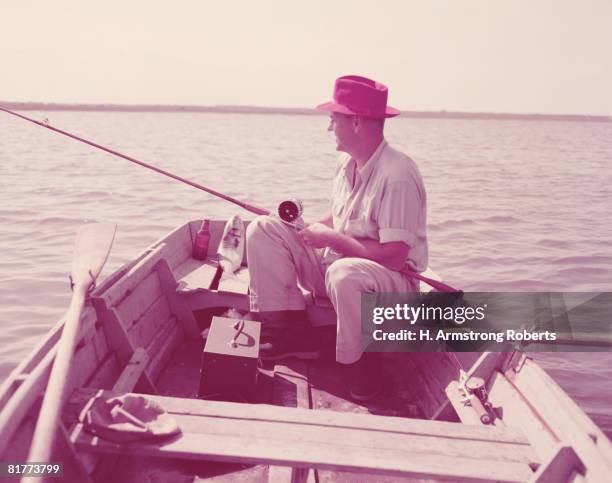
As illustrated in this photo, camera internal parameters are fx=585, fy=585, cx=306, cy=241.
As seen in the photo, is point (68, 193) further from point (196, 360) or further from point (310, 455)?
point (310, 455)

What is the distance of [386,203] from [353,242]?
0.35 metres

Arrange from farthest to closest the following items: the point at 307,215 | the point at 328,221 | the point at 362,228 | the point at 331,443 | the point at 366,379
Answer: the point at 307,215
the point at 328,221
the point at 362,228
the point at 366,379
the point at 331,443

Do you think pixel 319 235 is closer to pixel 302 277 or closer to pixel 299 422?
pixel 302 277

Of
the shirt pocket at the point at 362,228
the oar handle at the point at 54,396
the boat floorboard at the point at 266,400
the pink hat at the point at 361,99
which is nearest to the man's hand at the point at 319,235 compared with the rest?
the shirt pocket at the point at 362,228

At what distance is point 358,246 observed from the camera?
379cm

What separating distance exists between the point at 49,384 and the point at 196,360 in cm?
203

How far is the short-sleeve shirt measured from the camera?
142 inches

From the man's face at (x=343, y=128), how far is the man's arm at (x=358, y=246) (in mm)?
578

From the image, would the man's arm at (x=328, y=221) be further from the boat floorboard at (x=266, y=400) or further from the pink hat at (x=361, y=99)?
the boat floorboard at (x=266, y=400)

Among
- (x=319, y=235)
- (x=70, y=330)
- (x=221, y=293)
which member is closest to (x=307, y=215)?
(x=221, y=293)

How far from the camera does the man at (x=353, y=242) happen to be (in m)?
3.61

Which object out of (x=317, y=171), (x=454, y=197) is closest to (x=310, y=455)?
(x=454, y=197)

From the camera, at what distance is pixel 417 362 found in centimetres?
421

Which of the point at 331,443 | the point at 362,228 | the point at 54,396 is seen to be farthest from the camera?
the point at 362,228
